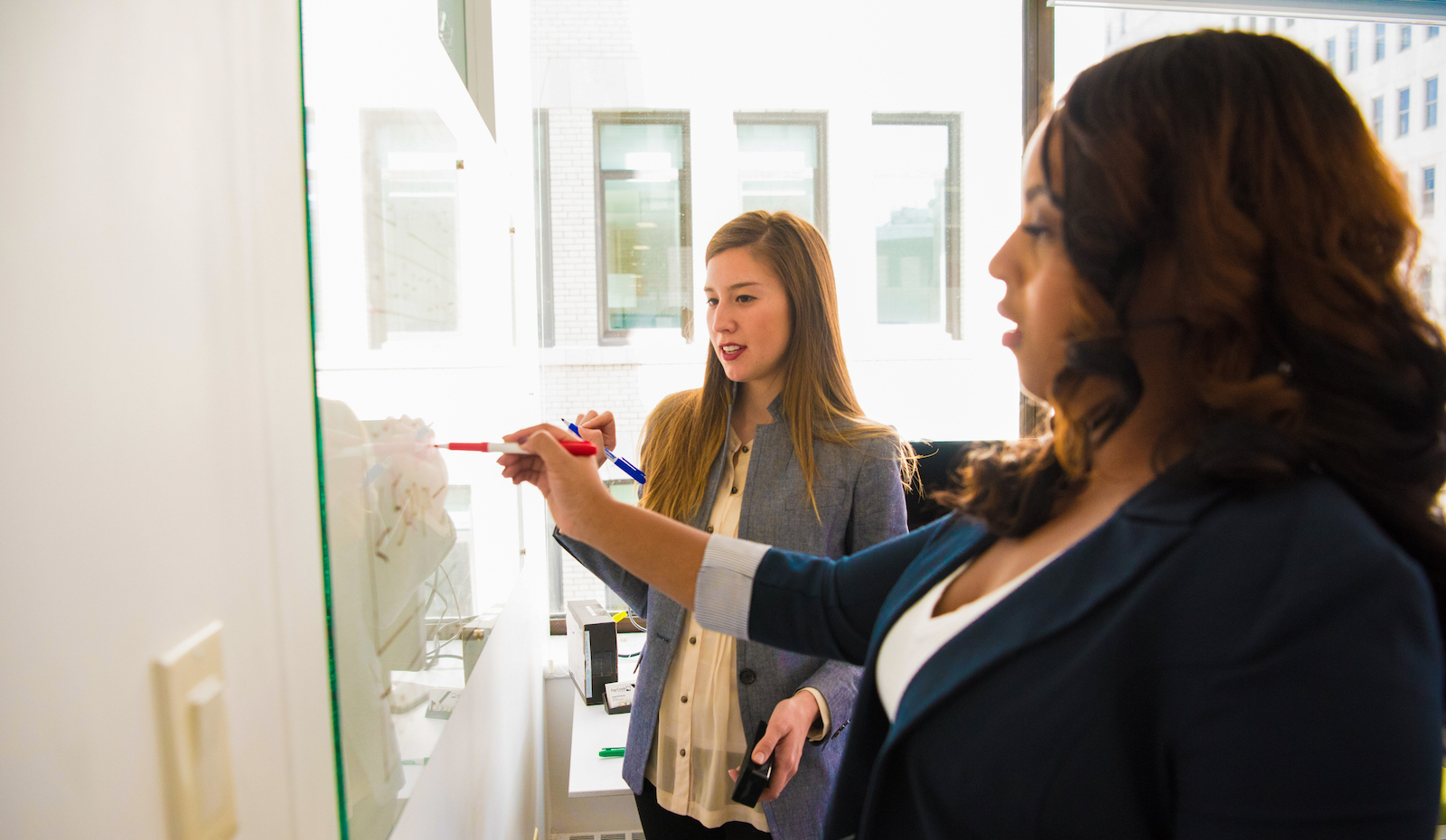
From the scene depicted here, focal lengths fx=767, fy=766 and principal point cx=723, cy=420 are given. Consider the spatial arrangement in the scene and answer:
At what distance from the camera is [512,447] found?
0.94 m

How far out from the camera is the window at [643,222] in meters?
2.89

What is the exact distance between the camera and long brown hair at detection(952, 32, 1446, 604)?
0.54 meters

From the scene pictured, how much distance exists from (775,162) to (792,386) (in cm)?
169

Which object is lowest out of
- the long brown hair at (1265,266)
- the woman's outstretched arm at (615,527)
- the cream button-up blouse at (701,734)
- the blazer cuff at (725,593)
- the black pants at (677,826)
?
the black pants at (677,826)

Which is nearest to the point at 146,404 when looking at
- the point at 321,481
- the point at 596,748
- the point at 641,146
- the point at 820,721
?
the point at 321,481

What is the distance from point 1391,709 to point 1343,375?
226 mm

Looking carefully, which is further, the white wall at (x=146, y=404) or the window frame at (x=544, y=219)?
the window frame at (x=544, y=219)

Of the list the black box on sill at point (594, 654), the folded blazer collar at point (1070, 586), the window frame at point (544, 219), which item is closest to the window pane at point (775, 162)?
the window frame at point (544, 219)

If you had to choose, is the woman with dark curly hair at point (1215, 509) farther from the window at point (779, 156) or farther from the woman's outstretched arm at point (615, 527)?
the window at point (779, 156)

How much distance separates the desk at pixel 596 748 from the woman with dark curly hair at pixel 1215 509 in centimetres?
119

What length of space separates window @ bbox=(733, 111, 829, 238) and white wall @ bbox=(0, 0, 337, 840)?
247cm

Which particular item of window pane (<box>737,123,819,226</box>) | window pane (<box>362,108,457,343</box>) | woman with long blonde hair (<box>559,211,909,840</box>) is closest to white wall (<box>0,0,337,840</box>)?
window pane (<box>362,108,457,343</box>)

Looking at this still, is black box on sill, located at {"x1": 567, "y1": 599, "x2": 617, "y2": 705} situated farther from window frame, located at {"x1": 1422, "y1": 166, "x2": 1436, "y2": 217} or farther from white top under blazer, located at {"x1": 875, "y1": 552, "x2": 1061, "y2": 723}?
window frame, located at {"x1": 1422, "y1": 166, "x2": 1436, "y2": 217}

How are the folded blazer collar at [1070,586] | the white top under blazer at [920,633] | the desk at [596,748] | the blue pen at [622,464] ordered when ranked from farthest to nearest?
the desk at [596,748], the blue pen at [622,464], the white top under blazer at [920,633], the folded blazer collar at [1070,586]
